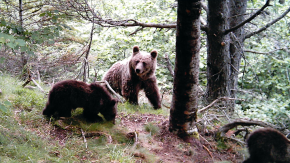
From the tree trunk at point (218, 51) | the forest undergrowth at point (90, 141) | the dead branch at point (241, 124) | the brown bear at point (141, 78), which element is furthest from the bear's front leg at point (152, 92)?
the dead branch at point (241, 124)

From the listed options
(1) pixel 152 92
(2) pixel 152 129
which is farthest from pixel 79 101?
(1) pixel 152 92

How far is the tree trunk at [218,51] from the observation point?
5.67 metres

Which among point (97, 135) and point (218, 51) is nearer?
point (97, 135)

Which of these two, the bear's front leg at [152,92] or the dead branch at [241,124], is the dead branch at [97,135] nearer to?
the dead branch at [241,124]

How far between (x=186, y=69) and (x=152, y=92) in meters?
3.43

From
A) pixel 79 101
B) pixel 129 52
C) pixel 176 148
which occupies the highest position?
pixel 129 52

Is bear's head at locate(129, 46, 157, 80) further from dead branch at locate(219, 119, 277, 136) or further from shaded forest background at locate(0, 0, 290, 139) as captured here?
dead branch at locate(219, 119, 277, 136)

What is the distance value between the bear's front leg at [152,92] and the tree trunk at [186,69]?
2.85 m

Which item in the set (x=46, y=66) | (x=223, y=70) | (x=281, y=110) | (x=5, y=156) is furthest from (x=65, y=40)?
(x=281, y=110)

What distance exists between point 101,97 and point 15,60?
5480mm

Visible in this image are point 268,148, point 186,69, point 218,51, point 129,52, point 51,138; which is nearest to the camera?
point 268,148

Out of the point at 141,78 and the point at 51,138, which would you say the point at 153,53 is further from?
the point at 51,138

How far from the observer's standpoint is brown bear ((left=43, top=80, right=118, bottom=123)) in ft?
13.7

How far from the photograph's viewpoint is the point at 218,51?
5.95m
